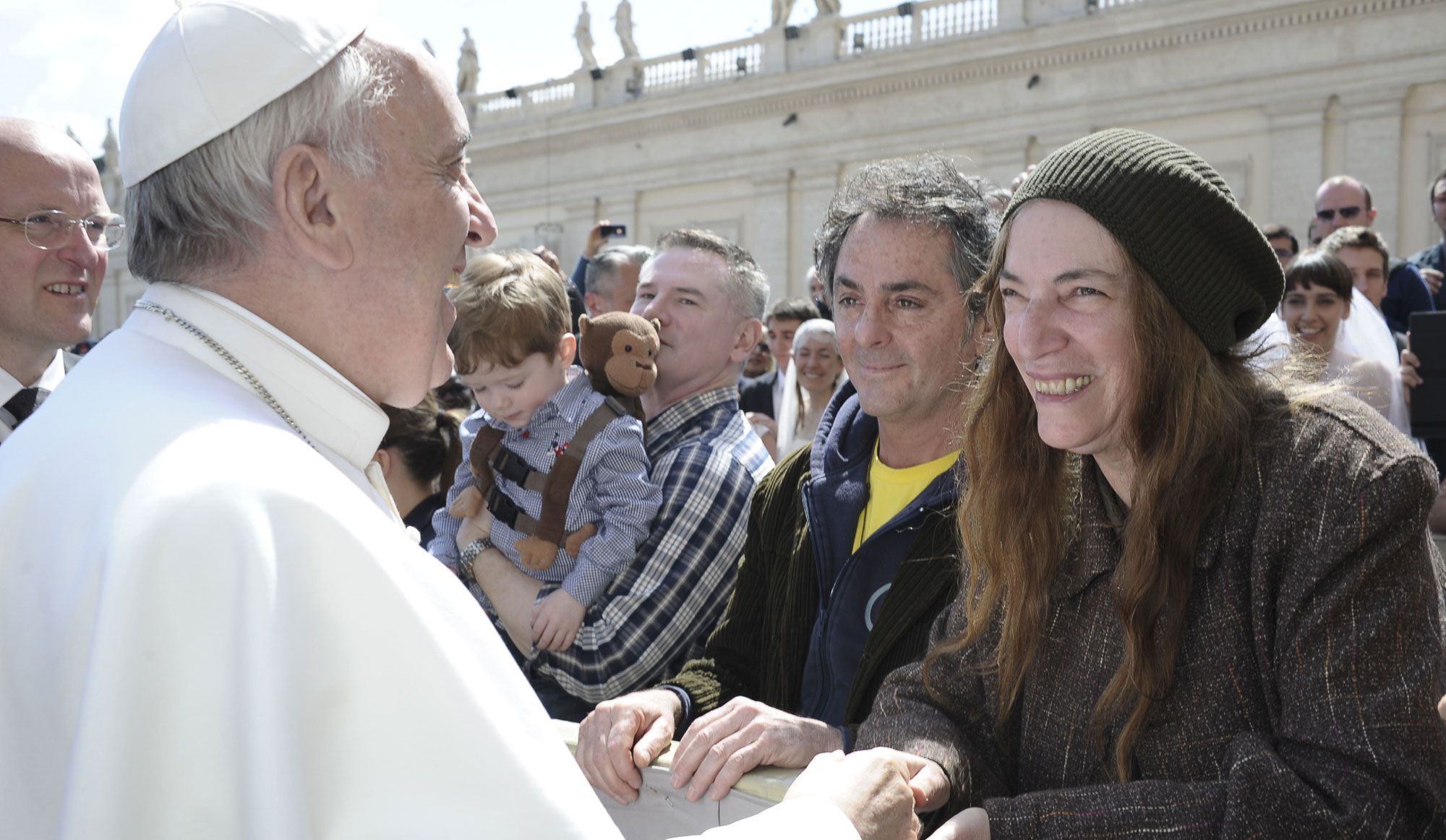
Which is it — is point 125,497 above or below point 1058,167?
below

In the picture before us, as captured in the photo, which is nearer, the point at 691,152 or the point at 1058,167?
the point at 1058,167

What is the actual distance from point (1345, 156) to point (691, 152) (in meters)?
11.2

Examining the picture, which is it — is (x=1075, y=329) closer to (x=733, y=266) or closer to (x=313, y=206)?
(x=313, y=206)

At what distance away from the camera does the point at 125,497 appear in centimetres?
118

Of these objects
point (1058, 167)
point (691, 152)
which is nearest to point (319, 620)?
point (1058, 167)

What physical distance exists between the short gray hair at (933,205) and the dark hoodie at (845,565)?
56 centimetres

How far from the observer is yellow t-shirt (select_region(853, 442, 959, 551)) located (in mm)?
2730

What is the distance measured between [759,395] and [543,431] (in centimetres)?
621

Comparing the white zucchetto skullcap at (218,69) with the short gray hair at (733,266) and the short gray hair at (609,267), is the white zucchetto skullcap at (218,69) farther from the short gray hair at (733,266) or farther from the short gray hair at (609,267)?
the short gray hair at (609,267)

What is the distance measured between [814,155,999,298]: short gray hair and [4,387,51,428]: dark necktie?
2.28m

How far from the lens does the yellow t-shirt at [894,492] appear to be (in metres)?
2.73

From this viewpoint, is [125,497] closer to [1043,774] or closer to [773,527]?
[1043,774]

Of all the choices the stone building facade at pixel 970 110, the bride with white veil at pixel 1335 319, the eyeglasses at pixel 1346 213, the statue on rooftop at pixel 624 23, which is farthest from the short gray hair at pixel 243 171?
the statue on rooftop at pixel 624 23

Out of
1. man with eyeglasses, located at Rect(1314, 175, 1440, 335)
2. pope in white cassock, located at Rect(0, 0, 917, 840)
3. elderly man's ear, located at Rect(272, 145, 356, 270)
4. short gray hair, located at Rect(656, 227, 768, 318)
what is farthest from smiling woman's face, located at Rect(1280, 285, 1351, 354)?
elderly man's ear, located at Rect(272, 145, 356, 270)
